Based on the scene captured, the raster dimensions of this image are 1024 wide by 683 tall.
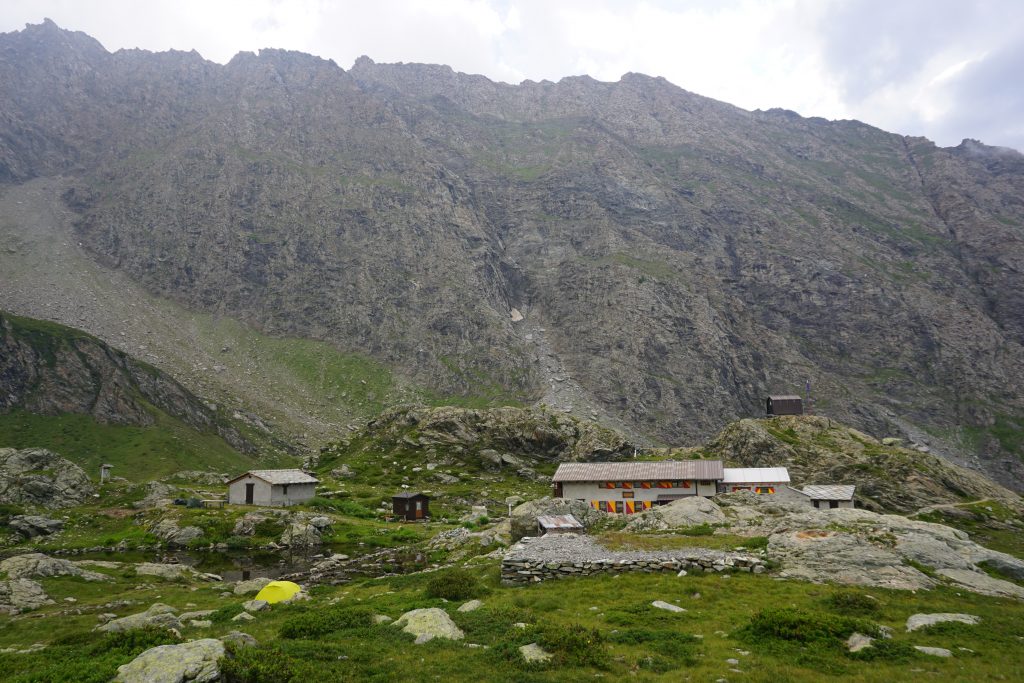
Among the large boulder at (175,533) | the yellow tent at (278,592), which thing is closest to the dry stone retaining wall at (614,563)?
the yellow tent at (278,592)

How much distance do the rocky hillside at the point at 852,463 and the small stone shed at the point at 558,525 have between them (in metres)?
53.8

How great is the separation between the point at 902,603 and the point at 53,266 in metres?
208

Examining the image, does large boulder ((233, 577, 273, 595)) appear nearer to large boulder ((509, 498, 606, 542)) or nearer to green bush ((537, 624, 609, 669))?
large boulder ((509, 498, 606, 542))

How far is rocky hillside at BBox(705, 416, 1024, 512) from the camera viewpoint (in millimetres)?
76750

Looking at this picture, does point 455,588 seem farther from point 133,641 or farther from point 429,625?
point 133,641

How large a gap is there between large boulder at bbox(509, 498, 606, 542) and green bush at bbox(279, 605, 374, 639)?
16692 mm

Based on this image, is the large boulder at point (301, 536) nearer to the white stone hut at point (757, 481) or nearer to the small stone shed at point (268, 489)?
the small stone shed at point (268, 489)

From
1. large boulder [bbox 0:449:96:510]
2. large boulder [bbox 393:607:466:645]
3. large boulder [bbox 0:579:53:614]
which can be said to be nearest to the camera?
large boulder [bbox 393:607:466:645]

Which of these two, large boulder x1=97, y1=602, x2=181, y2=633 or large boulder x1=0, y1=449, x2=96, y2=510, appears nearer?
large boulder x1=97, y1=602, x2=181, y2=633

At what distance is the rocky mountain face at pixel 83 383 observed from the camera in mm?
109812

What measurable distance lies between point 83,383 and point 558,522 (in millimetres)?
119085

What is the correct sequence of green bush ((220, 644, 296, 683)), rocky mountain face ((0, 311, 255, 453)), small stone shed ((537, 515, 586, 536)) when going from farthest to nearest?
rocky mountain face ((0, 311, 255, 453)) → small stone shed ((537, 515, 586, 536)) → green bush ((220, 644, 296, 683))

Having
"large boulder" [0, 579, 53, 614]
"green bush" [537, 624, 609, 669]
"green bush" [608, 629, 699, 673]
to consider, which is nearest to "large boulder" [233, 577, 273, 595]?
"large boulder" [0, 579, 53, 614]

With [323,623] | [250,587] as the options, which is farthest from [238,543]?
[323,623]
